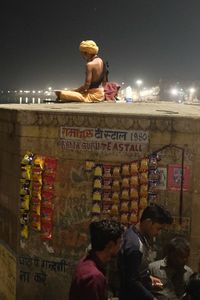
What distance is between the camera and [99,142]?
19.8 ft

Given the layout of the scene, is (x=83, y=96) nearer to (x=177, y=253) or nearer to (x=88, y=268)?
(x=177, y=253)

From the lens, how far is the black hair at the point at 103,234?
11.8 feet

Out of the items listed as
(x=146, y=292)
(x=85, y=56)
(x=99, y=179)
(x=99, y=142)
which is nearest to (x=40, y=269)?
(x=99, y=179)

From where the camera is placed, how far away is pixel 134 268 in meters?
4.02

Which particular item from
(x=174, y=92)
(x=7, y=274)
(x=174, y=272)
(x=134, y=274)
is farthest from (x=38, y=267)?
(x=174, y=92)

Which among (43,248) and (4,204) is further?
(4,204)

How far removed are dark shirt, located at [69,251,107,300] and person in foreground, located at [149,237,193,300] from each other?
166 centimetres

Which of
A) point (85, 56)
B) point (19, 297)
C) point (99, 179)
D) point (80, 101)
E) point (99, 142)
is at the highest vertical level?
point (85, 56)

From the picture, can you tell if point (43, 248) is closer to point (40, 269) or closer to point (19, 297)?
point (40, 269)

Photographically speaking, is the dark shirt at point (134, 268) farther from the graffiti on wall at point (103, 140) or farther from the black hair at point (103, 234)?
the graffiti on wall at point (103, 140)

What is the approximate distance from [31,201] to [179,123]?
2.58 m

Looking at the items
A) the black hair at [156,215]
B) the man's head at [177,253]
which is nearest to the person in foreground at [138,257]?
A: the black hair at [156,215]

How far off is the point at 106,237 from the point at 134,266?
0.63 meters

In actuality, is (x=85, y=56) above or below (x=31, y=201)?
above
